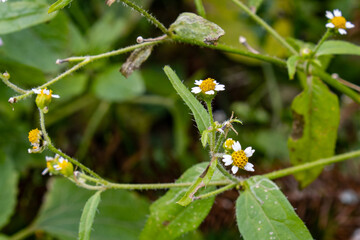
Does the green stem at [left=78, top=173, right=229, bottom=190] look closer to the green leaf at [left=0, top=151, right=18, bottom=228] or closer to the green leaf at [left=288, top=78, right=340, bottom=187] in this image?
the green leaf at [left=288, top=78, right=340, bottom=187]

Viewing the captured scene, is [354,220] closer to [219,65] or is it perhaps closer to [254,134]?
[254,134]

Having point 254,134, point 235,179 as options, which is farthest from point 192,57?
point 235,179

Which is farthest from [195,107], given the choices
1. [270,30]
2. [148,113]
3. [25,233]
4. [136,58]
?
[148,113]

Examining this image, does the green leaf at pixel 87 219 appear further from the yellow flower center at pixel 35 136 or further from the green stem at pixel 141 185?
the yellow flower center at pixel 35 136

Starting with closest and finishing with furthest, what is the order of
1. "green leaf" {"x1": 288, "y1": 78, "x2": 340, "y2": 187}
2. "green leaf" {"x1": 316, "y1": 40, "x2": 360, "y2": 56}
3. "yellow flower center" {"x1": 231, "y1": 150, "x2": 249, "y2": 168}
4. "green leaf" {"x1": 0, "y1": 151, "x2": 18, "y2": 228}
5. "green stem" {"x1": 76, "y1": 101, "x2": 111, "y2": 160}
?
"yellow flower center" {"x1": 231, "y1": 150, "x2": 249, "y2": 168} → "green leaf" {"x1": 316, "y1": 40, "x2": 360, "y2": 56} → "green leaf" {"x1": 288, "y1": 78, "x2": 340, "y2": 187} → "green leaf" {"x1": 0, "y1": 151, "x2": 18, "y2": 228} → "green stem" {"x1": 76, "y1": 101, "x2": 111, "y2": 160}

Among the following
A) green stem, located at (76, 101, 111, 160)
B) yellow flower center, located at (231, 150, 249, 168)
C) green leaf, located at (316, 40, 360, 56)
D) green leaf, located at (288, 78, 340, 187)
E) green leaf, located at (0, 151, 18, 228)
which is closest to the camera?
yellow flower center, located at (231, 150, 249, 168)

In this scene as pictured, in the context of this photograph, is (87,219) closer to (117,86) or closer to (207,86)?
(207,86)

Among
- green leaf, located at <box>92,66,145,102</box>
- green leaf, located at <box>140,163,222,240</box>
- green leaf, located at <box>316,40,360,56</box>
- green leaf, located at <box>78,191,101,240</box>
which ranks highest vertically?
green leaf, located at <box>78,191,101,240</box>

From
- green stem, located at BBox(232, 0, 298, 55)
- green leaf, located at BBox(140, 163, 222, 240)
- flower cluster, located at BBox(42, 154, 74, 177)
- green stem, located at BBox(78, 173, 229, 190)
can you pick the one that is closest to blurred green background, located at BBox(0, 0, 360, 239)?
green stem, located at BBox(232, 0, 298, 55)

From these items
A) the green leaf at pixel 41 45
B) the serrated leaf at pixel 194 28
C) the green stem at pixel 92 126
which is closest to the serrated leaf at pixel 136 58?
the serrated leaf at pixel 194 28
